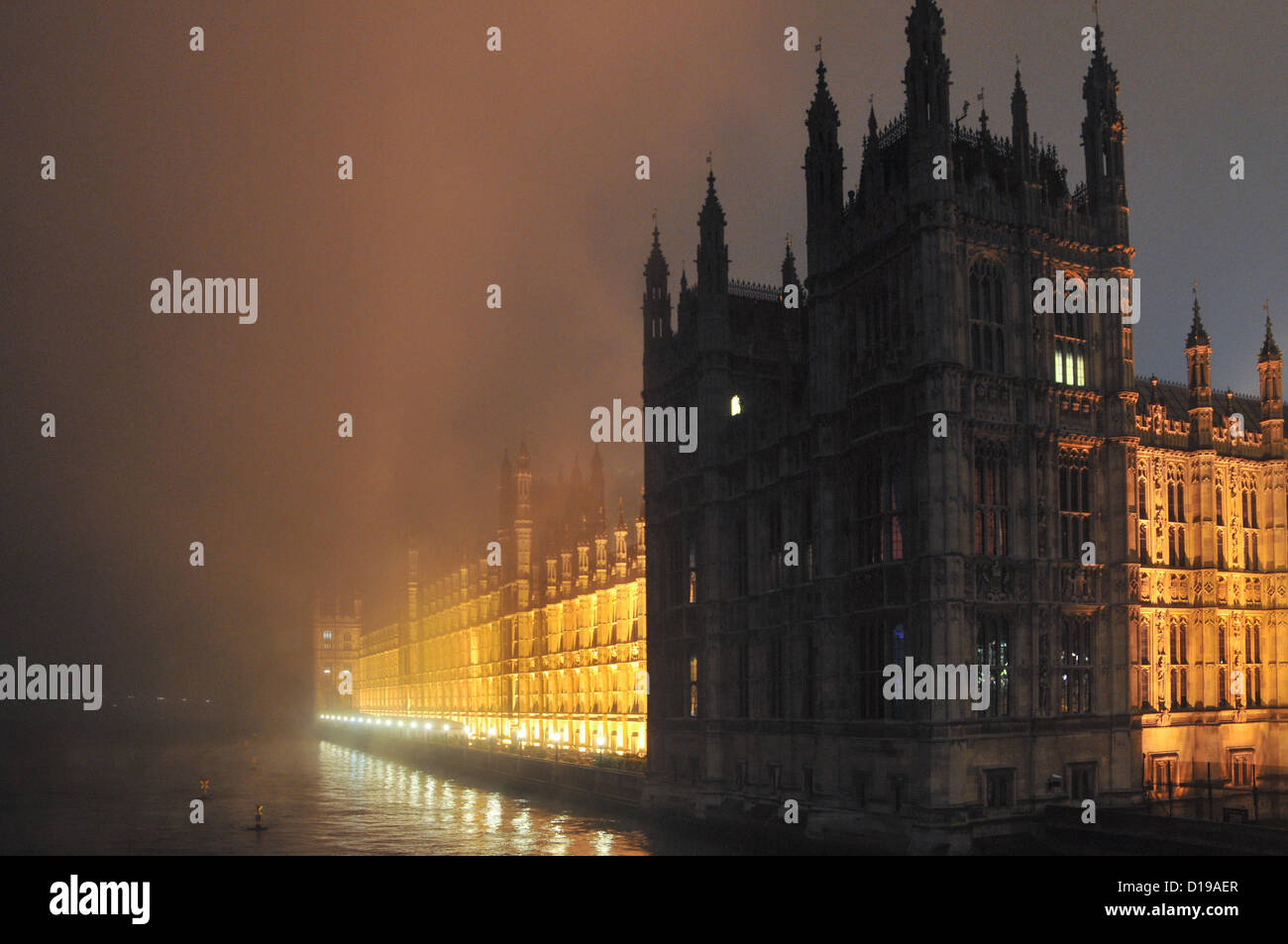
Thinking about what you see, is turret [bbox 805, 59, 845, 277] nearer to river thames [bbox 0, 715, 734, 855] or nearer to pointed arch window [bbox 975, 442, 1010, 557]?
pointed arch window [bbox 975, 442, 1010, 557]

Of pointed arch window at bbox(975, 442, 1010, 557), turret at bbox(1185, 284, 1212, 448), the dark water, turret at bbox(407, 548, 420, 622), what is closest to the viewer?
pointed arch window at bbox(975, 442, 1010, 557)

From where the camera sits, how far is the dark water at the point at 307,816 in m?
61.1

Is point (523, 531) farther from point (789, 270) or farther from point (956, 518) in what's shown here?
point (956, 518)

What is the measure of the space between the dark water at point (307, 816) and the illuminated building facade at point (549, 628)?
1011cm

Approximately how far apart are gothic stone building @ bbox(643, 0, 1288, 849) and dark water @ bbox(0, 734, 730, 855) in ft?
34.1

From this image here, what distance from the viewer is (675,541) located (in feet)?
212

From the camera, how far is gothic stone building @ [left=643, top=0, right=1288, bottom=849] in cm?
4297

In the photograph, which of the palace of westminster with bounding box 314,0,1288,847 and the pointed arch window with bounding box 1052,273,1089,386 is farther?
the pointed arch window with bounding box 1052,273,1089,386
